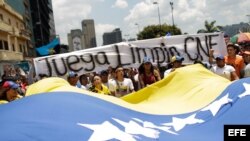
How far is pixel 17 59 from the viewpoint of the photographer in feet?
172

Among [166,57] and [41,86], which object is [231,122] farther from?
[166,57]

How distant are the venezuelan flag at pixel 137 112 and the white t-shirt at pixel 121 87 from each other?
6.24 ft

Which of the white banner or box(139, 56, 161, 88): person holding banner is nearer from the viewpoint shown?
box(139, 56, 161, 88): person holding banner

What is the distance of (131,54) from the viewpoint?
1205cm

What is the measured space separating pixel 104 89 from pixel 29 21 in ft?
230

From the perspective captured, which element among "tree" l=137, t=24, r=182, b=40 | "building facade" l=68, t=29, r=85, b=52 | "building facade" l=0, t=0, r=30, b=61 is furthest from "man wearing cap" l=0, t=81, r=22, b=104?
"building facade" l=68, t=29, r=85, b=52

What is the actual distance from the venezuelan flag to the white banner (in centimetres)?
437

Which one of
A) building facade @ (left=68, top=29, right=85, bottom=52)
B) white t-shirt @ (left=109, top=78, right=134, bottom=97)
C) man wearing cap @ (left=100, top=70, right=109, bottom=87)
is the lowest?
white t-shirt @ (left=109, top=78, right=134, bottom=97)

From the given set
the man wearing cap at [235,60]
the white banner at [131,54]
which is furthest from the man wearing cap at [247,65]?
the white banner at [131,54]

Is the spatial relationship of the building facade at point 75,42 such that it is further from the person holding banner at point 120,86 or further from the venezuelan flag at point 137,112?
the venezuelan flag at point 137,112

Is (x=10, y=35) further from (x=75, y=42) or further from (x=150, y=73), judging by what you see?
(x=150, y=73)

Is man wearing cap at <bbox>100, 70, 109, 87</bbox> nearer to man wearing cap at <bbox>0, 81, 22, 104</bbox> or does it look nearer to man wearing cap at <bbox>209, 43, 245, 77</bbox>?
man wearing cap at <bbox>209, 43, 245, 77</bbox>

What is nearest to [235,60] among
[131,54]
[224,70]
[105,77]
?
[224,70]

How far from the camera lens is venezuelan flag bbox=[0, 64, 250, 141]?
15.3 ft
